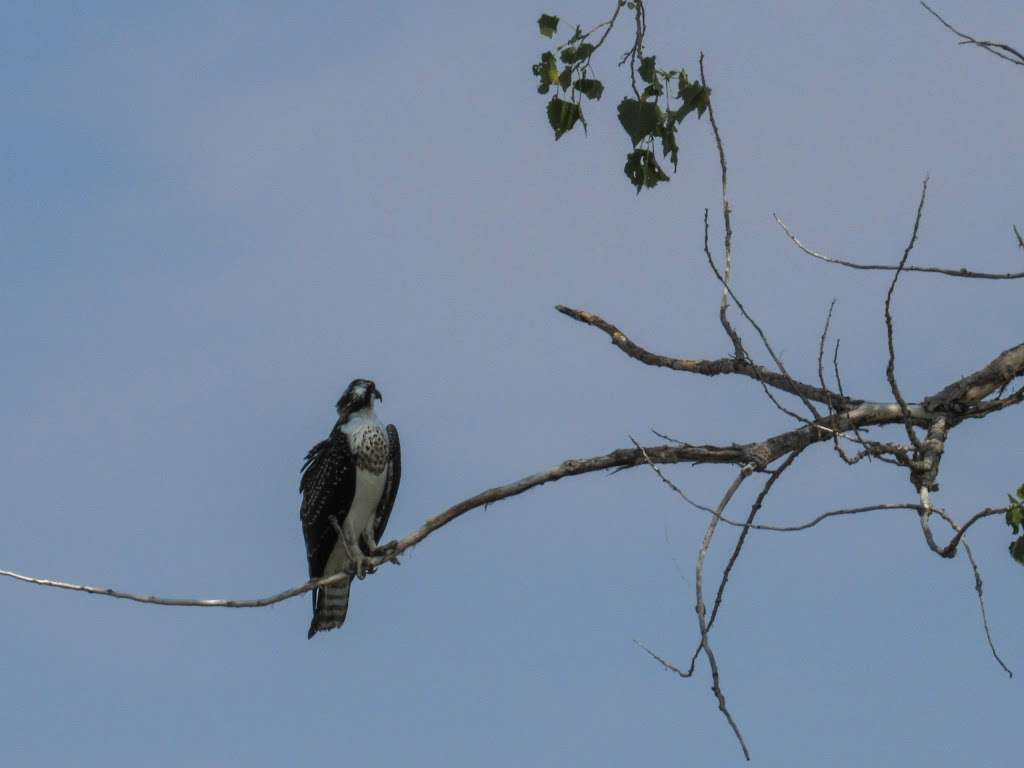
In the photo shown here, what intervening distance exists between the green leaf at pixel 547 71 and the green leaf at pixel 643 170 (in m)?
0.53

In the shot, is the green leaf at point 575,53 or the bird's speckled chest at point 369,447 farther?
the bird's speckled chest at point 369,447

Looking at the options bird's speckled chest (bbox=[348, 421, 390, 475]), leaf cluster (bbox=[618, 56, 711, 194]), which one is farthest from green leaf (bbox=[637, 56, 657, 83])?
bird's speckled chest (bbox=[348, 421, 390, 475])

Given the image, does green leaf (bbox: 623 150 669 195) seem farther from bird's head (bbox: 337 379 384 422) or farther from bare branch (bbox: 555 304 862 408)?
bird's head (bbox: 337 379 384 422)

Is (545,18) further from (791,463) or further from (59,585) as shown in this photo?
(59,585)

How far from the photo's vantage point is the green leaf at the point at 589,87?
7.96 m

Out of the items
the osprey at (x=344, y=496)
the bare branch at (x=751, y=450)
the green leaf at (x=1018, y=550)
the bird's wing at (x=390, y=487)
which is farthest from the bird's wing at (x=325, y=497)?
the green leaf at (x=1018, y=550)

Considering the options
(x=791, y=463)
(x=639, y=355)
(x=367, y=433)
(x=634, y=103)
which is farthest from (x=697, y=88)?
(x=367, y=433)

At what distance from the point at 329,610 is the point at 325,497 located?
2.83 feet

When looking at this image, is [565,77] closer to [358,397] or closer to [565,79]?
[565,79]

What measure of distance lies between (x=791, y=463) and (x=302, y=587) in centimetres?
229

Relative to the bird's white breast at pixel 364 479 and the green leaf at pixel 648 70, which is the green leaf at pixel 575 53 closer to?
the green leaf at pixel 648 70

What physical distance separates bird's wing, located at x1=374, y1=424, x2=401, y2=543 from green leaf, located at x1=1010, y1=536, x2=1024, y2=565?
6.67 m

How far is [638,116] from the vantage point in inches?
307

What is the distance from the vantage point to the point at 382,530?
12336mm
